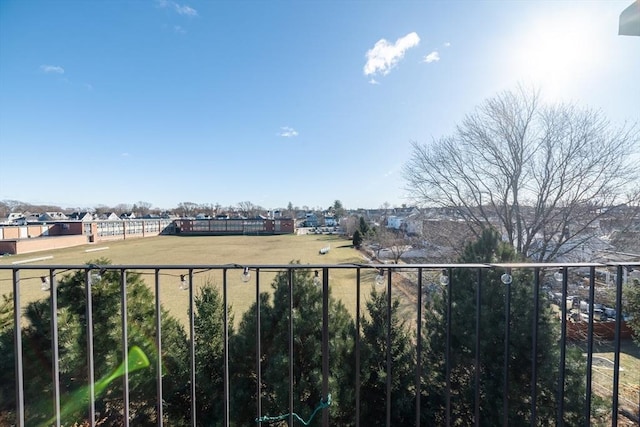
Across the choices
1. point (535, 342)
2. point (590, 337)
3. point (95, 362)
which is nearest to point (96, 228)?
point (95, 362)

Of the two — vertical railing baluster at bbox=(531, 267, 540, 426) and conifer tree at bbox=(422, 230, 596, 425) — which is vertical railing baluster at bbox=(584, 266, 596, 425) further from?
conifer tree at bbox=(422, 230, 596, 425)

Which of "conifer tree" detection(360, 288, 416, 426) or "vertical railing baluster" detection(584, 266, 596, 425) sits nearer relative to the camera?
"vertical railing baluster" detection(584, 266, 596, 425)

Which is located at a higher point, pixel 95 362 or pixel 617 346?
pixel 617 346

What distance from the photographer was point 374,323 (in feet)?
12.0

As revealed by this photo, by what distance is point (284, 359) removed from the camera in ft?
10.4

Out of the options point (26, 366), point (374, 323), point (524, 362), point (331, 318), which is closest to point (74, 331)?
point (26, 366)

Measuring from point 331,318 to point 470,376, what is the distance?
1.74 metres

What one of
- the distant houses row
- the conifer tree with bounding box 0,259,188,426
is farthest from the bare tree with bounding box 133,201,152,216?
the conifer tree with bounding box 0,259,188,426

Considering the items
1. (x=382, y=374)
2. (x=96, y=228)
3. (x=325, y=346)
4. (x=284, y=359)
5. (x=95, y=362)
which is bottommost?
(x=96, y=228)

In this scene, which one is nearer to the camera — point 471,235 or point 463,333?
point 463,333

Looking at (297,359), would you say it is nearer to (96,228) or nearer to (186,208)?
(96,228)

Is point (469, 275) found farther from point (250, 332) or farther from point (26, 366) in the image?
point (26, 366)

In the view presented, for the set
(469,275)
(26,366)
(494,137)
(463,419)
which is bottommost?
(463,419)

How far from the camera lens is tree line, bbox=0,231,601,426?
304 cm
